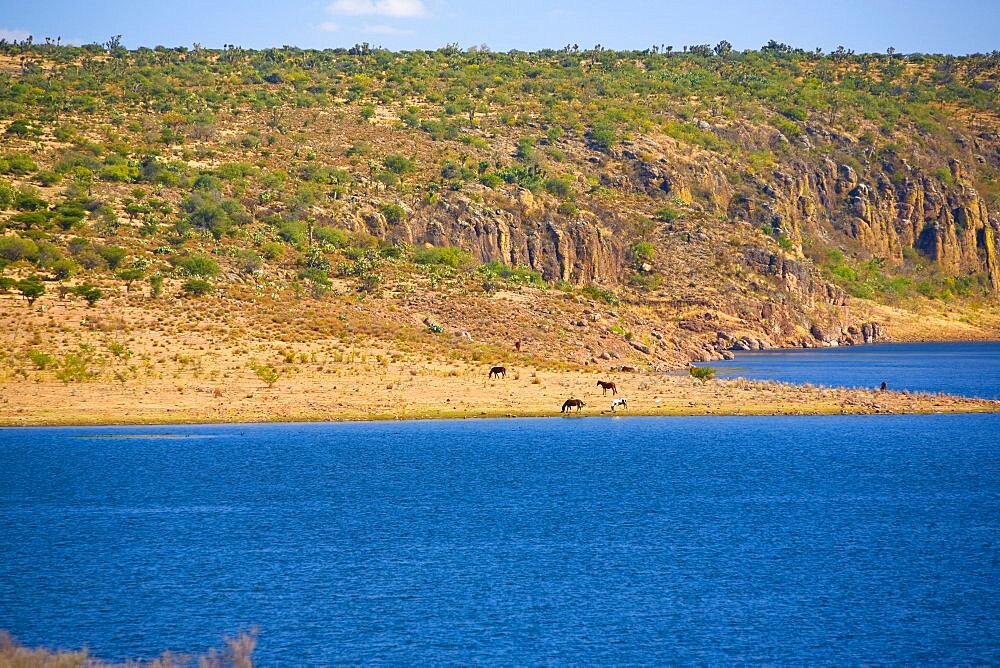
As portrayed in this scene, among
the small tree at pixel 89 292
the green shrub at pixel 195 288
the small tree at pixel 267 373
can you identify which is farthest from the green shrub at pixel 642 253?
the small tree at pixel 267 373

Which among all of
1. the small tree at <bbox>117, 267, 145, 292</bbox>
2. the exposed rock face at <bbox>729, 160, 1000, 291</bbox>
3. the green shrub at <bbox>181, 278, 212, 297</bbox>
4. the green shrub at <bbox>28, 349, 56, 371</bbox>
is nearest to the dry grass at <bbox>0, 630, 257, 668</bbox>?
the green shrub at <bbox>28, 349, 56, 371</bbox>

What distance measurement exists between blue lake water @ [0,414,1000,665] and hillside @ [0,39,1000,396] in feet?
67.8

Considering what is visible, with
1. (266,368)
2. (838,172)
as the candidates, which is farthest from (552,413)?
(838,172)

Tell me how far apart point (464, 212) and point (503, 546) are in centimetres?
8030

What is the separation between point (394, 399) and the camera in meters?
59.7

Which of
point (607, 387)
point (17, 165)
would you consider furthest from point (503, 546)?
point (17, 165)

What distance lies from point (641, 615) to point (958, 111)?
185m

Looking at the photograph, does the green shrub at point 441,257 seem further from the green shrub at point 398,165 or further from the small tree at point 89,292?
the small tree at point 89,292

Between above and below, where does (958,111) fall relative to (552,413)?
above

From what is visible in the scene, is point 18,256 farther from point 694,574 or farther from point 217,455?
point 694,574

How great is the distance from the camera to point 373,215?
104 metres

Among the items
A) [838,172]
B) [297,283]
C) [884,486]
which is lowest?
[884,486]

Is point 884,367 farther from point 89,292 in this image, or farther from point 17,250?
point 17,250

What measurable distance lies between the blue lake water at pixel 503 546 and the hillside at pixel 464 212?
2066cm
